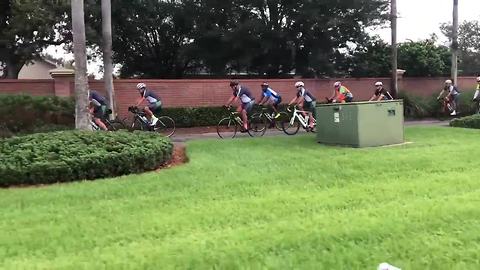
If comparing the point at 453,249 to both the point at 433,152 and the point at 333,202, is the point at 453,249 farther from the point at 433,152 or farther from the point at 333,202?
the point at 433,152

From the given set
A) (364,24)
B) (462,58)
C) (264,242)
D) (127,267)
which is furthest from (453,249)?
(462,58)

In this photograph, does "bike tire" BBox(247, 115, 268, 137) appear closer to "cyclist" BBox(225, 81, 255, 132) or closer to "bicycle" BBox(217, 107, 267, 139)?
"bicycle" BBox(217, 107, 267, 139)

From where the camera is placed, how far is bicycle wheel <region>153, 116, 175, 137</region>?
17.8 meters

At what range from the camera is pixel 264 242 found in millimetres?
5301

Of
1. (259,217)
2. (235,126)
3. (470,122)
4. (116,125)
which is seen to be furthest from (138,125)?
(259,217)

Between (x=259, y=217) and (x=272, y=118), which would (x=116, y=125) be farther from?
(x=259, y=217)

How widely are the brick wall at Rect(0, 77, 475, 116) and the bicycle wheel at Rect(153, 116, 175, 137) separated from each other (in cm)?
279

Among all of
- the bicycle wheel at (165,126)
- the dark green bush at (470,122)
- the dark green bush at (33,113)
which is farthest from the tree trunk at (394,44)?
the dark green bush at (33,113)

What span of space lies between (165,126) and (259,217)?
1205 cm

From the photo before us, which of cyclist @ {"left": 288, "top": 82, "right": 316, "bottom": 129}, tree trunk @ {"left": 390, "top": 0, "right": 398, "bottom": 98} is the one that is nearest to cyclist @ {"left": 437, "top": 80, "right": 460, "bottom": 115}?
tree trunk @ {"left": 390, "top": 0, "right": 398, "bottom": 98}

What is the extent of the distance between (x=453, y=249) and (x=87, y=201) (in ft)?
15.1

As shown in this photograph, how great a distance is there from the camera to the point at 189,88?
21453 mm

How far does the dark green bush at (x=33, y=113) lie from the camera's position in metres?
16.0

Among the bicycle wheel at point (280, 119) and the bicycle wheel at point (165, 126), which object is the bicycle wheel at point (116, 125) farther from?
the bicycle wheel at point (280, 119)
